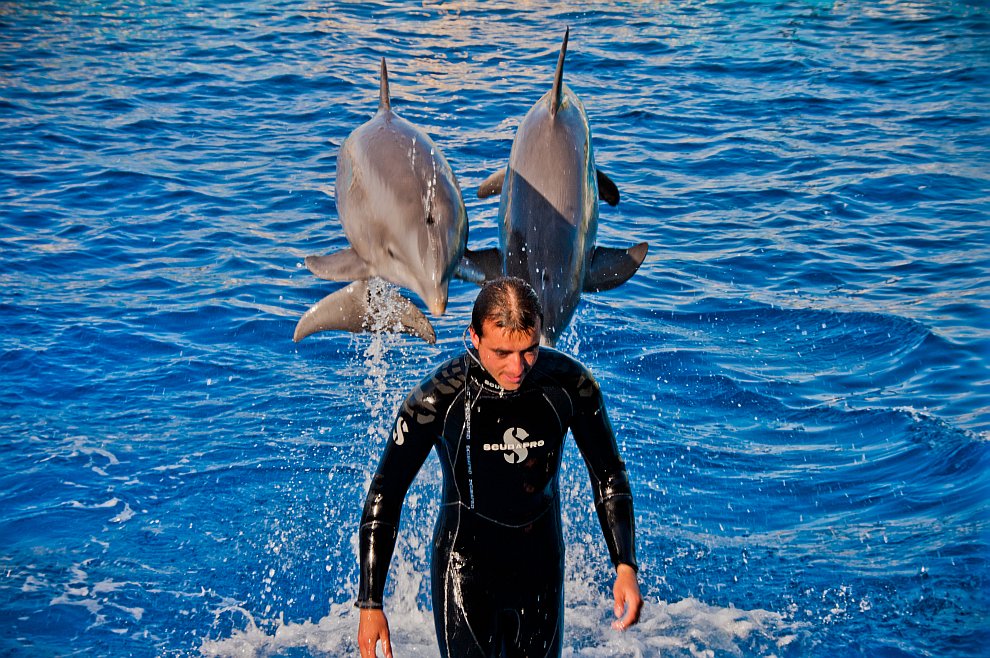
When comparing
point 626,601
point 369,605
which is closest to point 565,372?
point 626,601

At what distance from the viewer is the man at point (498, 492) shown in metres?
4.22

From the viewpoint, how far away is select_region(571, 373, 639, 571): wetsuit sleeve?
4234mm

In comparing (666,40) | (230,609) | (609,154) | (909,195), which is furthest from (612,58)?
(230,609)

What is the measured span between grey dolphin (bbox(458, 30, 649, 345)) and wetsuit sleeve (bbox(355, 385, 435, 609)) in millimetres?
890

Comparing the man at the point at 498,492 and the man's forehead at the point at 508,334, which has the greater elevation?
the man's forehead at the point at 508,334

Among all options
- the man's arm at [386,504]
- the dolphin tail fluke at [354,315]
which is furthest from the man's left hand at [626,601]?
the dolphin tail fluke at [354,315]

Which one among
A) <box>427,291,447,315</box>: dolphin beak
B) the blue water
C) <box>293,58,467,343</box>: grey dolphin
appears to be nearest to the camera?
<box>427,291,447,315</box>: dolphin beak

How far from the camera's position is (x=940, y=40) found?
59.8 ft

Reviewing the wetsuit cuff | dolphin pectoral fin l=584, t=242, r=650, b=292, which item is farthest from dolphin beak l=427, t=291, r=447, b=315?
the wetsuit cuff

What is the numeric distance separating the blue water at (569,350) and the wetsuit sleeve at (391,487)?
2334 millimetres

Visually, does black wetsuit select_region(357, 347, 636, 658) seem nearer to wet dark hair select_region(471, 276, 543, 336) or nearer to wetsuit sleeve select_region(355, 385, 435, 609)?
wetsuit sleeve select_region(355, 385, 435, 609)

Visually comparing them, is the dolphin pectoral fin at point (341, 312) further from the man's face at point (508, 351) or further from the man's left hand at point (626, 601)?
the man's left hand at point (626, 601)

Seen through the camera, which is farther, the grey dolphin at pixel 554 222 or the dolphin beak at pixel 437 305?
the grey dolphin at pixel 554 222

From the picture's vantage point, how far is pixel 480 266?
5359 mm
